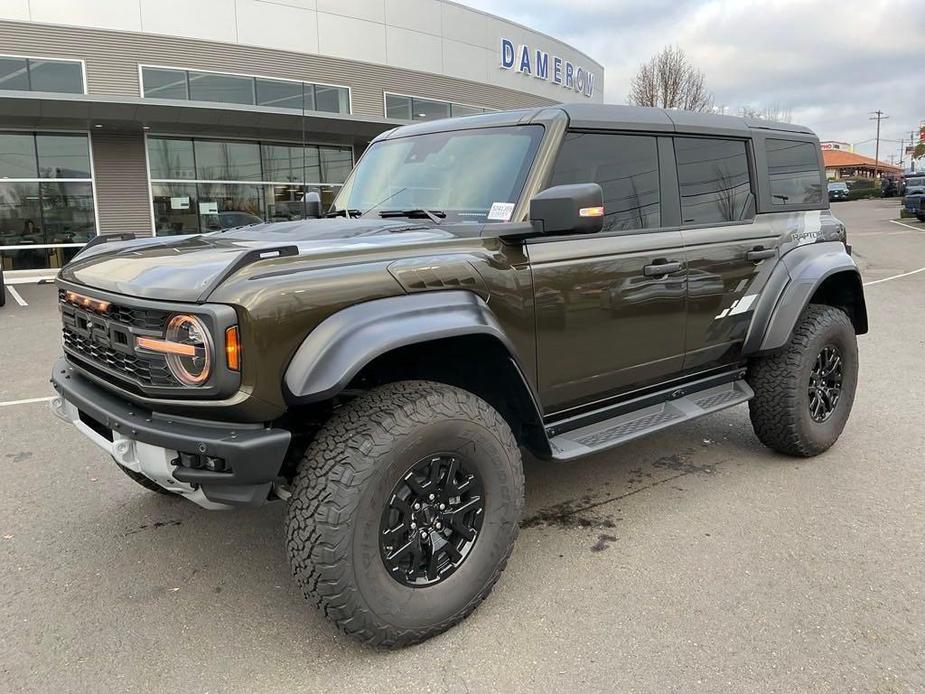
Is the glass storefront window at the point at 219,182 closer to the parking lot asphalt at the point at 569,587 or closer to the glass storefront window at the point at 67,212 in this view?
the glass storefront window at the point at 67,212

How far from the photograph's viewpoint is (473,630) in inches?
108

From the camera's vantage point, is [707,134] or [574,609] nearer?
[574,609]

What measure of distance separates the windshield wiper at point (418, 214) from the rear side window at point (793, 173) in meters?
2.24

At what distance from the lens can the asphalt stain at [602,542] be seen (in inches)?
132

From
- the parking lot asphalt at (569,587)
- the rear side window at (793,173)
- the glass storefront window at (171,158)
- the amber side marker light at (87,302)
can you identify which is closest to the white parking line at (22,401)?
the parking lot asphalt at (569,587)

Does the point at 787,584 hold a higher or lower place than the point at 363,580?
lower

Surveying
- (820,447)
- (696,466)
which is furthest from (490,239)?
(820,447)

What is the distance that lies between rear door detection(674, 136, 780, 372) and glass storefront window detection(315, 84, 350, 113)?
18406 millimetres

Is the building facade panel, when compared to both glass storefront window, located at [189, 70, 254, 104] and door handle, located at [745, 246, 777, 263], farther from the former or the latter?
door handle, located at [745, 246, 777, 263]

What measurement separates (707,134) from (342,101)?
19.0 metres

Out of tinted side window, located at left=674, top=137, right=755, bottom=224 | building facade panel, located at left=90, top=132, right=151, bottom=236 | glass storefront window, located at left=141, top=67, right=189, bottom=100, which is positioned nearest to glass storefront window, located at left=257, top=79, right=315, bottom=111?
glass storefront window, located at left=141, top=67, right=189, bottom=100

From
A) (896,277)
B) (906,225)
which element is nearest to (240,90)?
(896,277)

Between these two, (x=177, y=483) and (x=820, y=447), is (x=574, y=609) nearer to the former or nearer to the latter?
(x=177, y=483)

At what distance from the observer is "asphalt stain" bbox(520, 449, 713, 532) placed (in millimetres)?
3631
